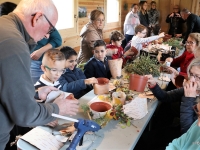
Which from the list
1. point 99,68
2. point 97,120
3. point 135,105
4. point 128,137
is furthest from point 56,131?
point 99,68

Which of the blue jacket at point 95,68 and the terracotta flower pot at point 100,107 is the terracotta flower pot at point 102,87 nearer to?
the terracotta flower pot at point 100,107

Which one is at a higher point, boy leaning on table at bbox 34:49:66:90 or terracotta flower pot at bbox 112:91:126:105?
boy leaning on table at bbox 34:49:66:90

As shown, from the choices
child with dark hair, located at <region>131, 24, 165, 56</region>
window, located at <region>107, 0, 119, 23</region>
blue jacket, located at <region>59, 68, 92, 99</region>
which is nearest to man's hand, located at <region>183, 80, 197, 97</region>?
blue jacket, located at <region>59, 68, 92, 99</region>

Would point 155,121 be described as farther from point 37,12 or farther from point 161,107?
point 37,12

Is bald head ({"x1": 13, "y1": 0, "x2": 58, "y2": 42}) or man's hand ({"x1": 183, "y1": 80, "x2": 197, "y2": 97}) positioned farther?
man's hand ({"x1": 183, "y1": 80, "x2": 197, "y2": 97})

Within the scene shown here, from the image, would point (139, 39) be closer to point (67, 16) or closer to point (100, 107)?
point (67, 16)

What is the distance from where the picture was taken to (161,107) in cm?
207

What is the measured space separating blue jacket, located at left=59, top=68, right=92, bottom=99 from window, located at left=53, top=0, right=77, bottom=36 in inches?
66.2

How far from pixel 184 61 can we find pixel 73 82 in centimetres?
141

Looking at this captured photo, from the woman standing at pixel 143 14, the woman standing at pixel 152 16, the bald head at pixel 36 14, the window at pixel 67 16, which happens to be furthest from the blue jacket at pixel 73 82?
the woman standing at pixel 152 16

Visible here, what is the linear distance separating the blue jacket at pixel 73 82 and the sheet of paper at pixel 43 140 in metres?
0.62

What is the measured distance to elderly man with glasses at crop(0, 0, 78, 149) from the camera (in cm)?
70

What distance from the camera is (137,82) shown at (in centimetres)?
149

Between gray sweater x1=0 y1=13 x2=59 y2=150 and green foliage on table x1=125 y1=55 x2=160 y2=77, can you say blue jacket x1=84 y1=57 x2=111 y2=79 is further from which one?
gray sweater x1=0 y1=13 x2=59 y2=150
